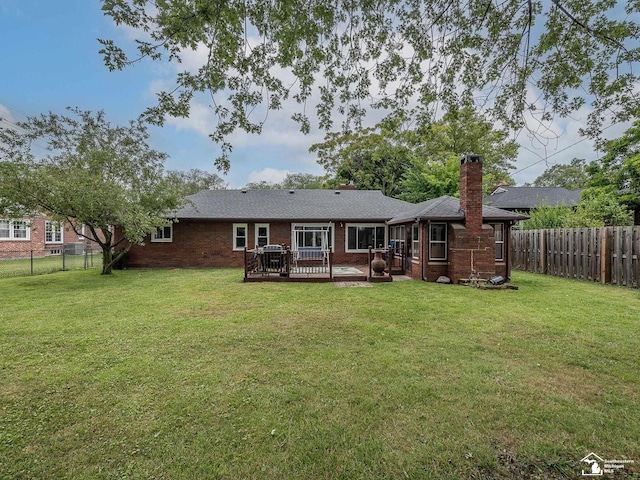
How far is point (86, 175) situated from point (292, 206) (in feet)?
29.1

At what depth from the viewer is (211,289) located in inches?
360

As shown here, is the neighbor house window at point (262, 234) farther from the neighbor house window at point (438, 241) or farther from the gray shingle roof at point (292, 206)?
the neighbor house window at point (438, 241)

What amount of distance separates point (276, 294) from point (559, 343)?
20.2 ft

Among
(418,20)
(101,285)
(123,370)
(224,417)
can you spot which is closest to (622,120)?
(418,20)

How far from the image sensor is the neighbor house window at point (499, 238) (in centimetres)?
1060

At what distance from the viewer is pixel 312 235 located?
15.5 metres

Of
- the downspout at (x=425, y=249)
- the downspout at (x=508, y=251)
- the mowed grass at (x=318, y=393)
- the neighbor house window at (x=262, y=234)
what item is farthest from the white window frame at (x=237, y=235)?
the downspout at (x=508, y=251)

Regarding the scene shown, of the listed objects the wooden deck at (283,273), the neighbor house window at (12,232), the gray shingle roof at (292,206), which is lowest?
the wooden deck at (283,273)

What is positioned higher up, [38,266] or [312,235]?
[312,235]

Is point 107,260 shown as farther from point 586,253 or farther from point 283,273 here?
point 586,253

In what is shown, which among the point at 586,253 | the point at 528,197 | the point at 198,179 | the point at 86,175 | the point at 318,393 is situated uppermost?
the point at 198,179

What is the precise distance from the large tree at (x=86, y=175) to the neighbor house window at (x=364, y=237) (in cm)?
829

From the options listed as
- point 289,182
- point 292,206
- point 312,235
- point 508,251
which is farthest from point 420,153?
point 289,182

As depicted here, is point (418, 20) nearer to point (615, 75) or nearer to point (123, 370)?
point (615, 75)
